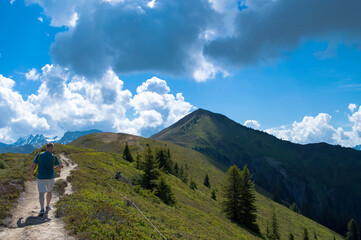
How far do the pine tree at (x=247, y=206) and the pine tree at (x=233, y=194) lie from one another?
0.63 m

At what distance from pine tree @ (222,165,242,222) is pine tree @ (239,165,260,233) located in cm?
63

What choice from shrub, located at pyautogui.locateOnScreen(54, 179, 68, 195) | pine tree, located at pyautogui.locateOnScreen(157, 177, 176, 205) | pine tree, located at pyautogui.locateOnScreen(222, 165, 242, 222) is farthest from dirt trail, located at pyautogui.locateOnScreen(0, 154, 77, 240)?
pine tree, located at pyautogui.locateOnScreen(222, 165, 242, 222)

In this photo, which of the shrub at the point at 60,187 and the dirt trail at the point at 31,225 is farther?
the shrub at the point at 60,187

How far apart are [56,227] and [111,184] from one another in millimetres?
13417

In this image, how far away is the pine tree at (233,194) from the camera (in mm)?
39938

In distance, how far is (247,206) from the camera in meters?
39.9

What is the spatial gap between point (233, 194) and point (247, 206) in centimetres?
337

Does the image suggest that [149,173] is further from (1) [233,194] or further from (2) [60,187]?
(1) [233,194]

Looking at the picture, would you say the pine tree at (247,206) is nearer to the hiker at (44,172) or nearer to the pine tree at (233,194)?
the pine tree at (233,194)

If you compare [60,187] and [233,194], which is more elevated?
[60,187]

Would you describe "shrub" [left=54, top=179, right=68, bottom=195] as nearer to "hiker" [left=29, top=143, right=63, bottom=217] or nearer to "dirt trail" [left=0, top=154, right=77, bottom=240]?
Result: "dirt trail" [left=0, top=154, right=77, bottom=240]

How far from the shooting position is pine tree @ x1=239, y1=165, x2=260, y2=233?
1549 inches

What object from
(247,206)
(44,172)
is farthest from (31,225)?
(247,206)

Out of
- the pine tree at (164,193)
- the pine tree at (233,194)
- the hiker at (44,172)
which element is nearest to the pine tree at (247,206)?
the pine tree at (233,194)
